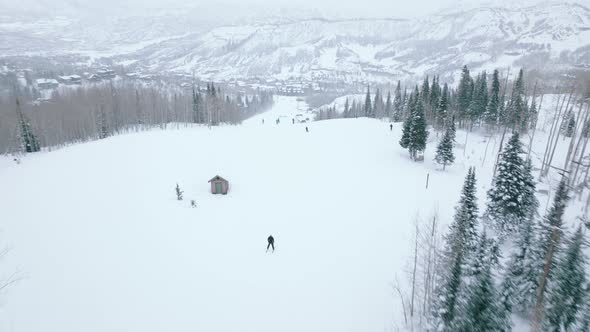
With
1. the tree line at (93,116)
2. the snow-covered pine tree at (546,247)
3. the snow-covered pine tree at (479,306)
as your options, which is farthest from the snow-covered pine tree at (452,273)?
the tree line at (93,116)

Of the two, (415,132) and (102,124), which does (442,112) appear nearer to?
(415,132)

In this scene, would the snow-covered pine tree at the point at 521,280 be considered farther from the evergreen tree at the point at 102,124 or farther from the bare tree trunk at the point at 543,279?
the evergreen tree at the point at 102,124

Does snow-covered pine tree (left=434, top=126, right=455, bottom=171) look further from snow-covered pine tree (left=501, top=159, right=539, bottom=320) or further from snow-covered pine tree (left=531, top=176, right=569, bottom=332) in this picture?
snow-covered pine tree (left=531, top=176, right=569, bottom=332)

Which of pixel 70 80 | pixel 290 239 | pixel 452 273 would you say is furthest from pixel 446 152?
pixel 70 80

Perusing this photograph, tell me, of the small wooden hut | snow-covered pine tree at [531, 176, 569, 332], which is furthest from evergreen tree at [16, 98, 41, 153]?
snow-covered pine tree at [531, 176, 569, 332]

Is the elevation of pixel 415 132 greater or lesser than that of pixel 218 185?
greater

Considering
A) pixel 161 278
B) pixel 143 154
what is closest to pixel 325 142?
pixel 143 154
